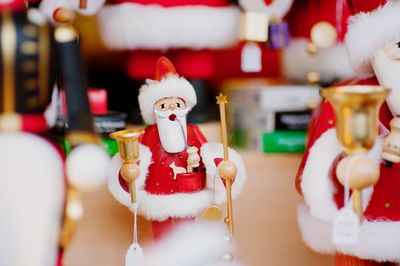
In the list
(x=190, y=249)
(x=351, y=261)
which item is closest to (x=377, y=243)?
(x=351, y=261)

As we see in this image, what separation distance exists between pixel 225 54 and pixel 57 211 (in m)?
0.88

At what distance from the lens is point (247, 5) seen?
1412mm

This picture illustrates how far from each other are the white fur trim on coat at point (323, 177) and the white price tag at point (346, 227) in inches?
3.1

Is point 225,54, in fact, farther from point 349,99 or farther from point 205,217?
point 349,99

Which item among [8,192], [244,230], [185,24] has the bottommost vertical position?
[244,230]

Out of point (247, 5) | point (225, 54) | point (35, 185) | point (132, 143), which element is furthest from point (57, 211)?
point (225, 54)

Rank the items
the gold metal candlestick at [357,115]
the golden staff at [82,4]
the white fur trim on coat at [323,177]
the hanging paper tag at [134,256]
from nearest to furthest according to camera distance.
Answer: the gold metal candlestick at [357,115]
the white fur trim on coat at [323,177]
the hanging paper tag at [134,256]
the golden staff at [82,4]

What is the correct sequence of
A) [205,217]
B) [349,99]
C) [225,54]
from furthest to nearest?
[225,54], [205,217], [349,99]

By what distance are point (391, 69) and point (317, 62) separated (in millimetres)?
443

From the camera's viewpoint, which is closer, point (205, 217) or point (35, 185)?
point (35, 185)

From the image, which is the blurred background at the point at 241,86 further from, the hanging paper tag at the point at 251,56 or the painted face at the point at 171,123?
the painted face at the point at 171,123

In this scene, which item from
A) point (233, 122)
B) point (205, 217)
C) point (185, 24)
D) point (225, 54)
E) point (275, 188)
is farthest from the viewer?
point (225, 54)

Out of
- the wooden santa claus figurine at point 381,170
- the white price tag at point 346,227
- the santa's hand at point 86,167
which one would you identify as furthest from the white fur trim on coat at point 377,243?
the santa's hand at point 86,167

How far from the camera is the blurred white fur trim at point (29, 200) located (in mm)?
902
